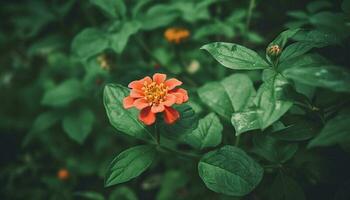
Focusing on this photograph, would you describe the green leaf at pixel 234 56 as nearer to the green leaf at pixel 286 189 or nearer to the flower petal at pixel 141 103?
the flower petal at pixel 141 103

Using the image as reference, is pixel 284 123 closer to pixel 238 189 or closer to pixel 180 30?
pixel 238 189

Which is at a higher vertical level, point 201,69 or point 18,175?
point 201,69

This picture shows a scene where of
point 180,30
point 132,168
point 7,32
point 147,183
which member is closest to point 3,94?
point 7,32

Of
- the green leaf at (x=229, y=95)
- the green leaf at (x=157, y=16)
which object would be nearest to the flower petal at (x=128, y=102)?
the green leaf at (x=229, y=95)

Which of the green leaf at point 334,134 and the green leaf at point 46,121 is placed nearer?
the green leaf at point 334,134

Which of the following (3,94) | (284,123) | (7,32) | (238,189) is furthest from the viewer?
(7,32)

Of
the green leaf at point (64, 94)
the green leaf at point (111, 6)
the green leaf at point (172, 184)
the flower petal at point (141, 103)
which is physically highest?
the green leaf at point (111, 6)

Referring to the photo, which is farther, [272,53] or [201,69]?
[201,69]
